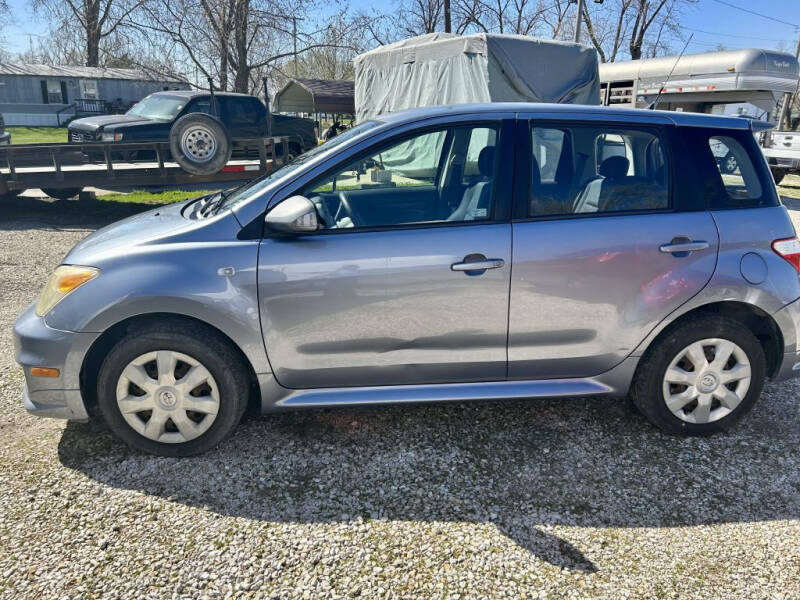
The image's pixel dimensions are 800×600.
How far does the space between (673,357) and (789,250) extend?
Answer: 0.82 meters

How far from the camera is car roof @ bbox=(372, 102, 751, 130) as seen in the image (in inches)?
124

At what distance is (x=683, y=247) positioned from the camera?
308 centimetres

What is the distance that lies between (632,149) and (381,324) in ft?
5.40

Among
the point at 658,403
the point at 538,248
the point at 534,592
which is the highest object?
the point at 538,248

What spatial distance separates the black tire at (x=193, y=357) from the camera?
2881 millimetres

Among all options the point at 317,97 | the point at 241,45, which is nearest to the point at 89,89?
the point at 317,97

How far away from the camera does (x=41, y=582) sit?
7.52ft

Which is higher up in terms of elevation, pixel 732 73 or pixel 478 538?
pixel 732 73

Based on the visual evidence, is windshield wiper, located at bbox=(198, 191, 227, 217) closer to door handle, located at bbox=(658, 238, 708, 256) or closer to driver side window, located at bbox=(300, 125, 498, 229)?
driver side window, located at bbox=(300, 125, 498, 229)

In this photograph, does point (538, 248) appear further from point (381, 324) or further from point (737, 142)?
point (737, 142)

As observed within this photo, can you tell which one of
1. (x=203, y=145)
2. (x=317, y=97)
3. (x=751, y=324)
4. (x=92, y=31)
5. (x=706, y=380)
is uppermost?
(x=92, y=31)

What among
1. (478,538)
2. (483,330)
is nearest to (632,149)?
(483,330)

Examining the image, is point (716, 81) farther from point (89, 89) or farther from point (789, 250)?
point (89, 89)

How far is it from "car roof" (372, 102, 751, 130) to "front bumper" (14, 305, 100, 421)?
1890 millimetres
